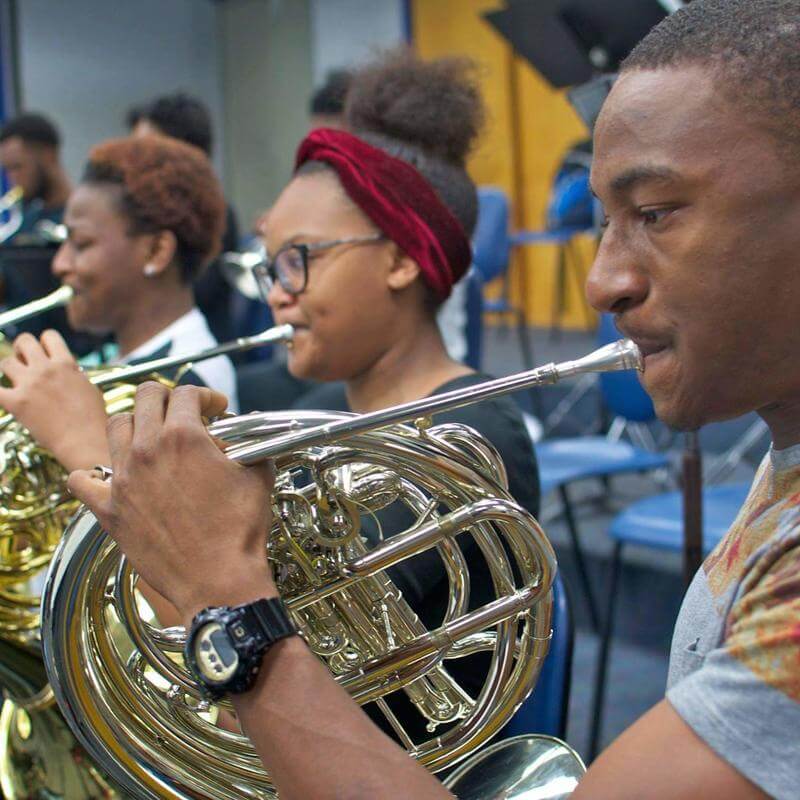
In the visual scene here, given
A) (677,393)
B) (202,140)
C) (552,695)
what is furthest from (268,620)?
(202,140)

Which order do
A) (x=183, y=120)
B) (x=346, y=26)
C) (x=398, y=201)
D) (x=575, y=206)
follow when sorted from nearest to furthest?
(x=398, y=201)
(x=183, y=120)
(x=575, y=206)
(x=346, y=26)

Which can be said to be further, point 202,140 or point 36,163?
point 36,163

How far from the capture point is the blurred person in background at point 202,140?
338cm

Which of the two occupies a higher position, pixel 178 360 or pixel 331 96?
pixel 331 96

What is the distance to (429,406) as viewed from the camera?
929 mm

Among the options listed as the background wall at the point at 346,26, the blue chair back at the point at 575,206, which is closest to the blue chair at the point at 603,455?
the blue chair back at the point at 575,206

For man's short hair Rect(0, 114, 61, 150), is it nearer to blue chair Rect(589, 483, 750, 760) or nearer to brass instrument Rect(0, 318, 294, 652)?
blue chair Rect(589, 483, 750, 760)

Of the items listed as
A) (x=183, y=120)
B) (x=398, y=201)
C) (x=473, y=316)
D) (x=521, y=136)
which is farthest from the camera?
(x=521, y=136)

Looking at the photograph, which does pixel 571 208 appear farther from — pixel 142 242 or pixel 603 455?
pixel 142 242

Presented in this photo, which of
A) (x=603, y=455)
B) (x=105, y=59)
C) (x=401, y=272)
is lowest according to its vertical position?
(x=603, y=455)

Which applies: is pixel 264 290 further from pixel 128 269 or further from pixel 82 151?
pixel 82 151

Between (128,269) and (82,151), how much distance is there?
713 cm

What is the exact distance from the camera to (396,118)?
1.92 metres

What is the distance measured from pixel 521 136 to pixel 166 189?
6.21 m
